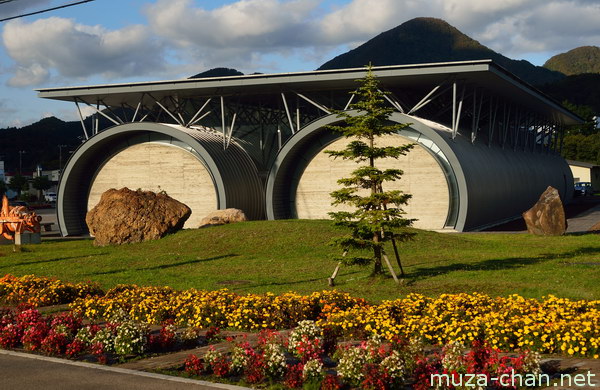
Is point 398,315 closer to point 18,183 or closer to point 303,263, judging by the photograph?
point 303,263

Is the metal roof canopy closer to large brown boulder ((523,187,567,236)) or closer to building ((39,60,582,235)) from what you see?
building ((39,60,582,235))

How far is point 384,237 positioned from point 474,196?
22658 mm

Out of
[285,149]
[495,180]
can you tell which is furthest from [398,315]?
[495,180]

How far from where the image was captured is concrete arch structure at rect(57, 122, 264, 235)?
47531 millimetres

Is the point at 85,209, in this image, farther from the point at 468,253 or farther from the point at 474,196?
the point at 468,253

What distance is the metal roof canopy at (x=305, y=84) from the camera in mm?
42656

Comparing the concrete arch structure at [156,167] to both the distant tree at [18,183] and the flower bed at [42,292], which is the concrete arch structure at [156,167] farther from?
the distant tree at [18,183]

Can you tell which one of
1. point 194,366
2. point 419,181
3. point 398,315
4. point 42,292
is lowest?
point 194,366

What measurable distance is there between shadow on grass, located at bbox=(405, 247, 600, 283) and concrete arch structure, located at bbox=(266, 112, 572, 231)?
1561 cm

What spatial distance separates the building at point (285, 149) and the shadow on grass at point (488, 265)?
51.3ft

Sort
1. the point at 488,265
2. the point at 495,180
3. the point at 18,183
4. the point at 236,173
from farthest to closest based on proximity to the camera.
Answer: the point at 18,183, the point at 236,173, the point at 495,180, the point at 488,265

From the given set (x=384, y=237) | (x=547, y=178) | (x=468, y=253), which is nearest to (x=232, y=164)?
(x=468, y=253)

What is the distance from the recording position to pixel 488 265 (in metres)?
24.2

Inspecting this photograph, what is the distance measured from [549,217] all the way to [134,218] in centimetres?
2039
